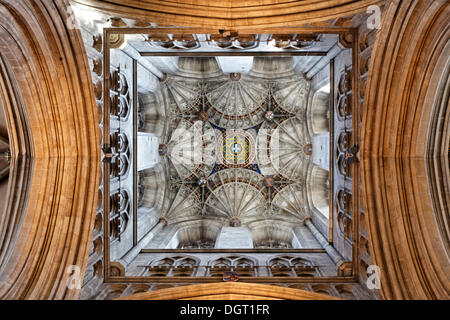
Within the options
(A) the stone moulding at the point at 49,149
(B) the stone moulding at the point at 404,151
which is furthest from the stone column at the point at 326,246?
(A) the stone moulding at the point at 49,149

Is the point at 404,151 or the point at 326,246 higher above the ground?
the point at 404,151

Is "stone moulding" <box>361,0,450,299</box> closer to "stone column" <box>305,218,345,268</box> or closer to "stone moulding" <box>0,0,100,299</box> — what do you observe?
"stone column" <box>305,218,345,268</box>

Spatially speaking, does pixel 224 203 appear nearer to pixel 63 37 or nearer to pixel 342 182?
pixel 342 182

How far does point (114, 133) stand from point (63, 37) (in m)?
3.16

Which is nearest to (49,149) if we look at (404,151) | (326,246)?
(404,151)

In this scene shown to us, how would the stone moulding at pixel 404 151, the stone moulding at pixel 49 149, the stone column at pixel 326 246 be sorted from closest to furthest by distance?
the stone moulding at pixel 404 151, the stone moulding at pixel 49 149, the stone column at pixel 326 246

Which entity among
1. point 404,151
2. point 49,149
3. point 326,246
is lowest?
point 326,246

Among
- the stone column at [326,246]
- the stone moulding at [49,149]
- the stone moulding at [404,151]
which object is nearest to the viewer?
the stone moulding at [404,151]

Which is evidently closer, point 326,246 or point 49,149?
point 49,149

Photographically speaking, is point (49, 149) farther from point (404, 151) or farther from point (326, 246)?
point (326, 246)

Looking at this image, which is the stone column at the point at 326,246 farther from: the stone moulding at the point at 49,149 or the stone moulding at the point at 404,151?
the stone moulding at the point at 49,149

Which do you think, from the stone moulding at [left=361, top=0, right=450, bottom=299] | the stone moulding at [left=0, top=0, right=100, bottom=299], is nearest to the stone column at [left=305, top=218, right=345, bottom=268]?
the stone moulding at [left=361, top=0, right=450, bottom=299]

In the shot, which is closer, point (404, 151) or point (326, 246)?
point (404, 151)

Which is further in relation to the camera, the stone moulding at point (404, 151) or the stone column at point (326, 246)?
the stone column at point (326, 246)
